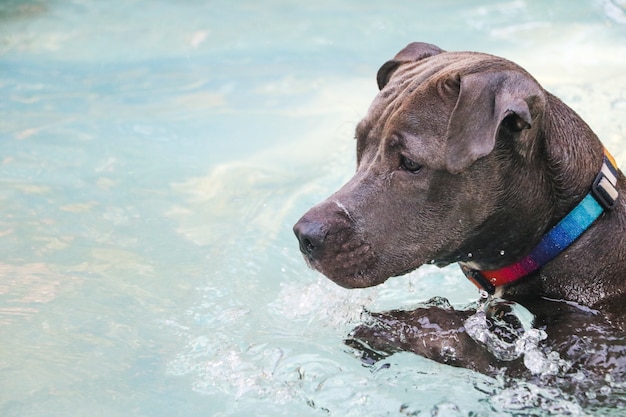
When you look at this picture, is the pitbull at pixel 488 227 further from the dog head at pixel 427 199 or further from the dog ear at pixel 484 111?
the dog ear at pixel 484 111

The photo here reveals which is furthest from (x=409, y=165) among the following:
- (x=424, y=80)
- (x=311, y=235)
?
(x=311, y=235)

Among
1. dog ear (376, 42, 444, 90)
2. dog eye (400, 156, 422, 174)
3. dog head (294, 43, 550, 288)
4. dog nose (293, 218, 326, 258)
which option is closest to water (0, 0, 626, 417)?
dog head (294, 43, 550, 288)

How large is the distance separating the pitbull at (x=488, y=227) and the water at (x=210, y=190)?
0.20 metres

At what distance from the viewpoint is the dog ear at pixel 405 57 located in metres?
4.55

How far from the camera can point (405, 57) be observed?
457 cm

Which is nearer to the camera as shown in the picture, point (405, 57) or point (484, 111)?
point (484, 111)

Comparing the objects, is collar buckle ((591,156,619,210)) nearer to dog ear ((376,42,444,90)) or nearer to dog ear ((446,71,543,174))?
dog ear ((446,71,543,174))

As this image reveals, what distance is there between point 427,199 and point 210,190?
3.25 meters

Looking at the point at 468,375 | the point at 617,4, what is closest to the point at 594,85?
the point at 617,4

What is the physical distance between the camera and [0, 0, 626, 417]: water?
14.0ft

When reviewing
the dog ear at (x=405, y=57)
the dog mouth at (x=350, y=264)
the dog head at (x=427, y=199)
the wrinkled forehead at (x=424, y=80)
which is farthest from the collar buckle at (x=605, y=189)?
the dog ear at (x=405, y=57)

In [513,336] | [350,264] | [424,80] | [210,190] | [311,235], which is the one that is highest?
[424,80]

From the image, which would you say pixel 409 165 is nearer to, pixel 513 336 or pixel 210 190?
pixel 513 336

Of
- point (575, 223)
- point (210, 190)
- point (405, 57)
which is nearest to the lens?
point (575, 223)
